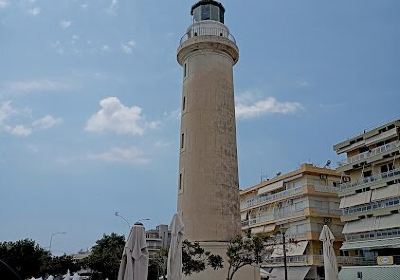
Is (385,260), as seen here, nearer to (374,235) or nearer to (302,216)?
(374,235)

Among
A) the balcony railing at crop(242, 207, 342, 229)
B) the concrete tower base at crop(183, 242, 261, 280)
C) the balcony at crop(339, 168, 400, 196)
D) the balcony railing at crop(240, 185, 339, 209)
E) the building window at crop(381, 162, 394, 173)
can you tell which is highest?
the building window at crop(381, 162, 394, 173)

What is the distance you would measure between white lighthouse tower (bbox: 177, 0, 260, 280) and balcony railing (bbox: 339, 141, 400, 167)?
1423 cm

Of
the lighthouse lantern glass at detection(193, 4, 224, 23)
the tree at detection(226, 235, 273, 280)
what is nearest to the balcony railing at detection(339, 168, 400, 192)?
the tree at detection(226, 235, 273, 280)

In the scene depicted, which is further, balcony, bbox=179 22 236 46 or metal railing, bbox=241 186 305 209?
metal railing, bbox=241 186 305 209

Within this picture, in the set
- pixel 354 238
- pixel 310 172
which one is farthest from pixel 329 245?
pixel 310 172

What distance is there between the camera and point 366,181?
123 feet

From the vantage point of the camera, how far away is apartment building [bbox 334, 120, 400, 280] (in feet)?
112

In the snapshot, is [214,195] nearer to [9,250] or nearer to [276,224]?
[276,224]

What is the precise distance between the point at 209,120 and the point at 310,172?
18450mm

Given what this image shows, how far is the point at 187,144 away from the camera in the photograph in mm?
28891

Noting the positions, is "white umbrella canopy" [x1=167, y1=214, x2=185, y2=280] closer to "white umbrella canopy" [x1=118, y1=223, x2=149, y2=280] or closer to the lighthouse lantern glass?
"white umbrella canopy" [x1=118, y1=223, x2=149, y2=280]

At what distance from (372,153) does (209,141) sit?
1698 cm

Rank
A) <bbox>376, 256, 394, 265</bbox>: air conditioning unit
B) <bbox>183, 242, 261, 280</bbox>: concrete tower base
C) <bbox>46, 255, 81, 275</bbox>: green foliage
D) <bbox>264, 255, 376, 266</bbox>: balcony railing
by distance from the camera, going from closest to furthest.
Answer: <bbox>183, 242, 261, 280</bbox>: concrete tower base < <bbox>376, 256, 394, 265</bbox>: air conditioning unit < <bbox>264, 255, 376, 266</bbox>: balcony railing < <bbox>46, 255, 81, 275</bbox>: green foliage

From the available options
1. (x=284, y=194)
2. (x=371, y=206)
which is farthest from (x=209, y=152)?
(x=284, y=194)
